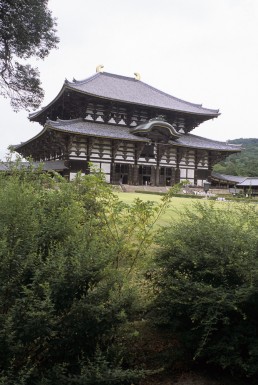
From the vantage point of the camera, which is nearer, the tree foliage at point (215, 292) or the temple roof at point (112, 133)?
the tree foliage at point (215, 292)

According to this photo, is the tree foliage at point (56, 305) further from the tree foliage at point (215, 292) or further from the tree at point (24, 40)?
the tree at point (24, 40)

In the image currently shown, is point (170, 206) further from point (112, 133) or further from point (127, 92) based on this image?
point (127, 92)

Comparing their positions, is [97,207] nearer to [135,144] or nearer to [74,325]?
[74,325]

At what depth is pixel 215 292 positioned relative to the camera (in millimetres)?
4527

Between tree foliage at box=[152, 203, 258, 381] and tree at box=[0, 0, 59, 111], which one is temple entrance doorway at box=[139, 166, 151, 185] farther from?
tree foliage at box=[152, 203, 258, 381]

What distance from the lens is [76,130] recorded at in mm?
27000

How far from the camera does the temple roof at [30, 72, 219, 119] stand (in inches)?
1204

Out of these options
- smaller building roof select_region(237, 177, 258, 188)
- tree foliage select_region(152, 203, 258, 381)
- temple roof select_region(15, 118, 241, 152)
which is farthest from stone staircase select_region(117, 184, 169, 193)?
tree foliage select_region(152, 203, 258, 381)

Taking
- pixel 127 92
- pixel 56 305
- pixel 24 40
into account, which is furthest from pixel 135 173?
pixel 56 305

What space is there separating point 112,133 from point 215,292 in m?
25.8

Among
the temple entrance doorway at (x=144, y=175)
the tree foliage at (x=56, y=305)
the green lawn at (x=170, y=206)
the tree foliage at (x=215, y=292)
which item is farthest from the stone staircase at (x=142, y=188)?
the tree foliage at (x=56, y=305)

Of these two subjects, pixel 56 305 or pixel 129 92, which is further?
pixel 129 92

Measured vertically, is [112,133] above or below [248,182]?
above

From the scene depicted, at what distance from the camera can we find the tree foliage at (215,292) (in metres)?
4.48
